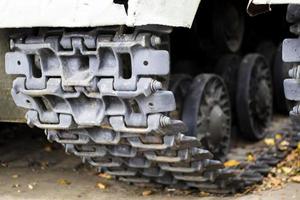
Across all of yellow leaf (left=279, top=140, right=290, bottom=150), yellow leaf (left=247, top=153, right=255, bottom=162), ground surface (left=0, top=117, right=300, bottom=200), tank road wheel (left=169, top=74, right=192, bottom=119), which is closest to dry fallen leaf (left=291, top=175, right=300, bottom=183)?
ground surface (left=0, top=117, right=300, bottom=200)

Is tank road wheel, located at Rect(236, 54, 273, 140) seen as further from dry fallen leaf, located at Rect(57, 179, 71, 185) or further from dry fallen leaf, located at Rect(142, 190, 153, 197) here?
dry fallen leaf, located at Rect(57, 179, 71, 185)

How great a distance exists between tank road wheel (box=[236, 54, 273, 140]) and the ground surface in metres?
1.35

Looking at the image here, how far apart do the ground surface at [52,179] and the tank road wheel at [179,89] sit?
703 millimetres

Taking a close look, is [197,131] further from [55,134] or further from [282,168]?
[55,134]

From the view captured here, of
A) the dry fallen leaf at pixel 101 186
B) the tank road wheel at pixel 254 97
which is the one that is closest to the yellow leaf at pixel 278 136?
the tank road wheel at pixel 254 97

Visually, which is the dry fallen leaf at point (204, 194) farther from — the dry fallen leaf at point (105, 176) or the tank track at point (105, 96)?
the dry fallen leaf at point (105, 176)

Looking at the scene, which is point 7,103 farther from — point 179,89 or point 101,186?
point 179,89

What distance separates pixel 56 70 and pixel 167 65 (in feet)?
2.18

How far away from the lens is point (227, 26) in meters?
6.26

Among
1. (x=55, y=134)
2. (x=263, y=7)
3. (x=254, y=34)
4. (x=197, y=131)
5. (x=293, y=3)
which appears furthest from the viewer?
(x=254, y=34)

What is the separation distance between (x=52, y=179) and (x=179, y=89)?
124 cm

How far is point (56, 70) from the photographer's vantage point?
3.71m

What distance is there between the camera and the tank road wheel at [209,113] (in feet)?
16.9

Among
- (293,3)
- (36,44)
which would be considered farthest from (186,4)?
(36,44)
